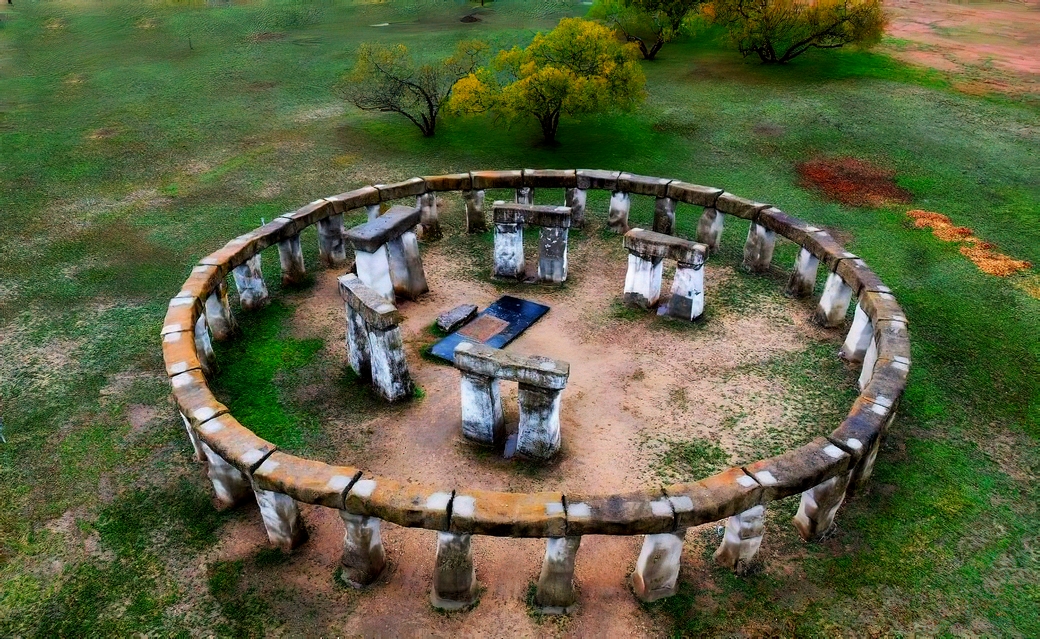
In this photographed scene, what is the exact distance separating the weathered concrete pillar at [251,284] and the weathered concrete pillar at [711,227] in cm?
689

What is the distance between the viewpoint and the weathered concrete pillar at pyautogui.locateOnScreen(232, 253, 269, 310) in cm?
989

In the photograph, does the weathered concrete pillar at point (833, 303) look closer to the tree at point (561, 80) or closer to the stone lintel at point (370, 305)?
the stone lintel at point (370, 305)

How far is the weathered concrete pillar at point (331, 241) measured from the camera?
1113 centimetres

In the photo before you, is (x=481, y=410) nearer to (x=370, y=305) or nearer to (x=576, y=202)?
(x=370, y=305)

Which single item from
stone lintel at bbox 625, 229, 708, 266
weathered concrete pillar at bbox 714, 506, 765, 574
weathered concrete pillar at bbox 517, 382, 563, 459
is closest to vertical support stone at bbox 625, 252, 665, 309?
stone lintel at bbox 625, 229, 708, 266

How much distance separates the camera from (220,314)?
9.28 meters

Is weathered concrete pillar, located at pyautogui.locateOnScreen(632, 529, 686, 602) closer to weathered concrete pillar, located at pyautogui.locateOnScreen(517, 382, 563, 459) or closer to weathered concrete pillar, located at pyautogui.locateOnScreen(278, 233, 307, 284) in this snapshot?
weathered concrete pillar, located at pyautogui.locateOnScreen(517, 382, 563, 459)

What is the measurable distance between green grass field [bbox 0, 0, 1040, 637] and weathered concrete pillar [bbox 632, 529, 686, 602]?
0.13 meters

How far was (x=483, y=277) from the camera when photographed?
438 inches

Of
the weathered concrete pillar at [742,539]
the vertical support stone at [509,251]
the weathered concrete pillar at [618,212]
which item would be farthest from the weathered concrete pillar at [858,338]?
the vertical support stone at [509,251]

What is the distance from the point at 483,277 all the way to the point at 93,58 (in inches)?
735

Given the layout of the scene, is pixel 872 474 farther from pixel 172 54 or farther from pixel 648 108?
pixel 172 54

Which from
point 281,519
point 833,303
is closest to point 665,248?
point 833,303

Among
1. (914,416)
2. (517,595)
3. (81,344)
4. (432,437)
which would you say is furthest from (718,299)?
(81,344)
